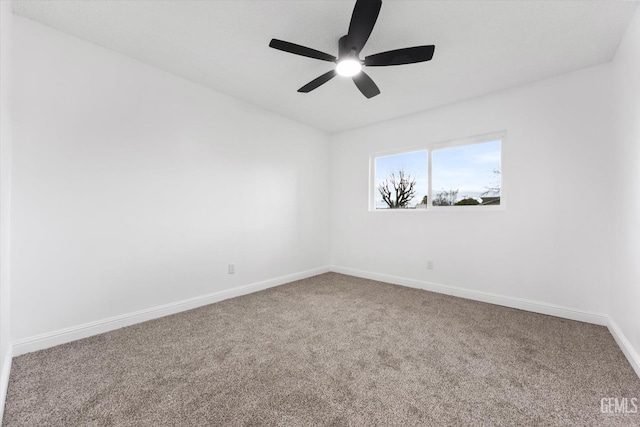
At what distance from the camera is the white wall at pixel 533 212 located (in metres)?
2.50

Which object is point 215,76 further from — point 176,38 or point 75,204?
point 75,204

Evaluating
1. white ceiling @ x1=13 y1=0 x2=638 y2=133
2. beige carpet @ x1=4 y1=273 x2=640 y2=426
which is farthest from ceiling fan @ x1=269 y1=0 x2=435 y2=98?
beige carpet @ x1=4 y1=273 x2=640 y2=426

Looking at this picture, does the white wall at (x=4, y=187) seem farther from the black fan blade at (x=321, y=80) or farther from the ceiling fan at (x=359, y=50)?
the black fan blade at (x=321, y=80)

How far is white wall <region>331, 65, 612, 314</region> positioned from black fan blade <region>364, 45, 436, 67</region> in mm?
1723

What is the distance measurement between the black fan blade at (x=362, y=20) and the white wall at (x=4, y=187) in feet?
6.41

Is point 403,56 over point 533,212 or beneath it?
over

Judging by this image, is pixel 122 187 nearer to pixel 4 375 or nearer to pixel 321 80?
pixel 4 375

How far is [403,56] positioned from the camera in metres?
1.90

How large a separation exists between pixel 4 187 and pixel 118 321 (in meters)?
1.31

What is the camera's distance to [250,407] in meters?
1.41

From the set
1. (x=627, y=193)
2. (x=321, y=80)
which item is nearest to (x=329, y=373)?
(x=321, y=80)

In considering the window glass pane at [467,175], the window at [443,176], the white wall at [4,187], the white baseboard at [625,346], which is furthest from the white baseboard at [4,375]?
the window glass pane at [467,175]

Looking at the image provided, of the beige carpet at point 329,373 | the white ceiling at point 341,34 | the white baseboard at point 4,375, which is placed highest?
the white ceiling at point 341,34

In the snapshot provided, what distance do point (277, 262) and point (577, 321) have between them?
3.30 metres
